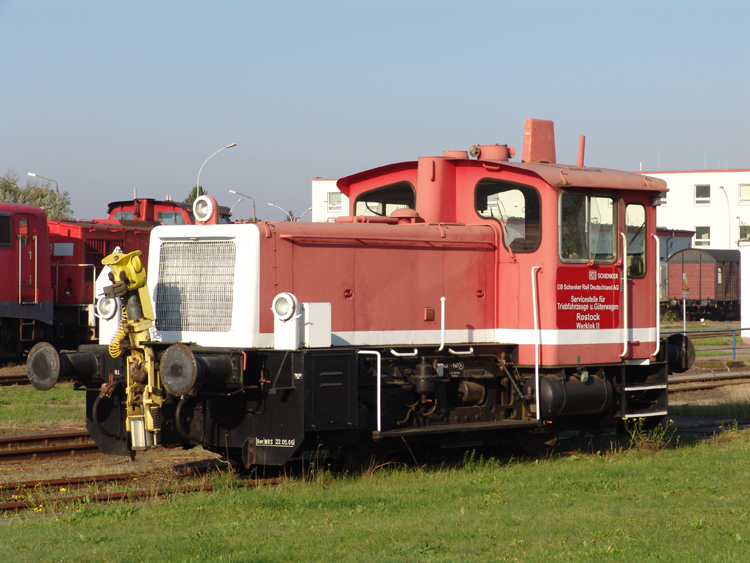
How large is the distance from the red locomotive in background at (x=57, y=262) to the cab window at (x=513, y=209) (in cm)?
1034

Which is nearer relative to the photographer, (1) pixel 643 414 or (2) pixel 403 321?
(2) pixel 403 321

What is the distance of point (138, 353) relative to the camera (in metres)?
7.93

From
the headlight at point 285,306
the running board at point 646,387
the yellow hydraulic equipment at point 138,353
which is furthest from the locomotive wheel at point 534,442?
the yellow hydraulic equipment at point 138,353

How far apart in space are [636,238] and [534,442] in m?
2.49

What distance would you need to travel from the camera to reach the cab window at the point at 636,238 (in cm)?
968

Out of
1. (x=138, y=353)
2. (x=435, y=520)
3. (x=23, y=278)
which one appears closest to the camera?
(x=435, y=520)

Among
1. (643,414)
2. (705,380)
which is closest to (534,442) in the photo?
(643,414)

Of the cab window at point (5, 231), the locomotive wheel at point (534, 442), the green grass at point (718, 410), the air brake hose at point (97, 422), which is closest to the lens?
the air brake hose at point (97, 422)

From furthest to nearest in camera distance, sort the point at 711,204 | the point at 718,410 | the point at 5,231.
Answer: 1. the point at 711,204
2. the point at 5,231
3. the point at 718,410

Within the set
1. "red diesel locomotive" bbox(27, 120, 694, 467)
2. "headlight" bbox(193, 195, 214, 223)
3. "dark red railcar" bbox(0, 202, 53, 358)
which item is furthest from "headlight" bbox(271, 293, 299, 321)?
"dark red railcar" bbox(0, 202, 53, 358)

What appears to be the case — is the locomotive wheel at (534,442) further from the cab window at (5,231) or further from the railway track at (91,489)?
the cab window at (5,231)

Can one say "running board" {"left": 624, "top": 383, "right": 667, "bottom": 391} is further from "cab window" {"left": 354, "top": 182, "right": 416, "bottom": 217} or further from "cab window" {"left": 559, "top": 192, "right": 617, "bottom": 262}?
"cab window" {"left": 354, "top": 182, "right": 416, "bottom": 217}

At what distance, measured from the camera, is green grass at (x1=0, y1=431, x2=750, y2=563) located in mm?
5707

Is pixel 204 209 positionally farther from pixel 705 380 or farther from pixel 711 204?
pixel 711 204
